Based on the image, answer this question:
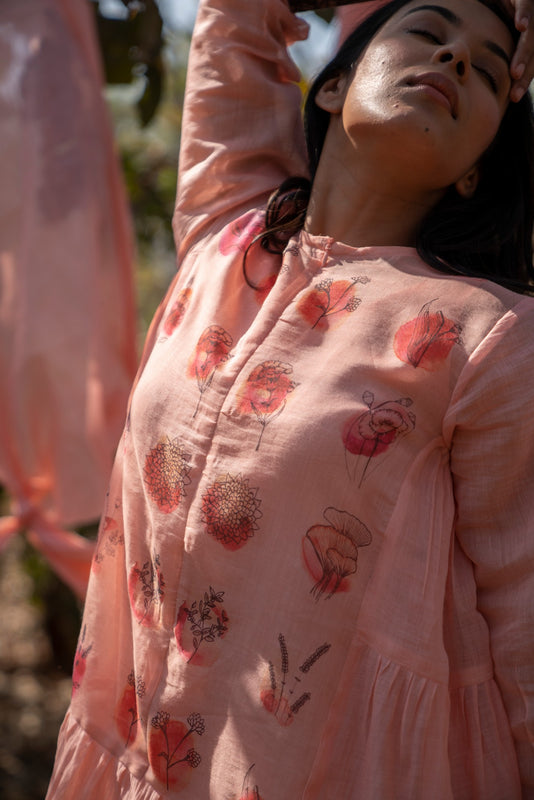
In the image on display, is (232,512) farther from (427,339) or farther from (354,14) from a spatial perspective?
(354,14)

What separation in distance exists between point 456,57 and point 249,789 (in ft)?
2.91

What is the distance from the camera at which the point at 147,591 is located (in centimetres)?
109

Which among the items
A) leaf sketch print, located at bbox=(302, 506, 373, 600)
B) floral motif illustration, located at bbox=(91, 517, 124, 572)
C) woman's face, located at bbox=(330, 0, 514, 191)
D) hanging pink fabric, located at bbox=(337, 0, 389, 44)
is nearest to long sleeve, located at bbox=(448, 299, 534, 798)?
leaf sketch print, located at bbox=(302, 506, 373, 600)

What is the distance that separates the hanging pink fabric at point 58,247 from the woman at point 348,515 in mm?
884

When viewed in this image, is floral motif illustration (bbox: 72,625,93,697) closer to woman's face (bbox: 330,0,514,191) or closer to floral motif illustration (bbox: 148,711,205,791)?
floral motif illustration (bbox: 148,711,205,791)

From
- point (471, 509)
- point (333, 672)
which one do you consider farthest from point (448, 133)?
point (333, 672)

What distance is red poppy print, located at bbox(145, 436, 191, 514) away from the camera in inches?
41.7

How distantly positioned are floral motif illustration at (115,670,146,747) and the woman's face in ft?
2.38

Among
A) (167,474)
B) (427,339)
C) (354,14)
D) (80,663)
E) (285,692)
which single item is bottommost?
(80,663)

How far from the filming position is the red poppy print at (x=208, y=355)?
3.58 feet

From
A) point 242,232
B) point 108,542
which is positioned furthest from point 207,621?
point 242,232

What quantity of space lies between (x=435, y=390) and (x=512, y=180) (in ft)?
1.38

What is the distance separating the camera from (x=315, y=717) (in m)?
0.96

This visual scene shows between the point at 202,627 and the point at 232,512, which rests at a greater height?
the point at 232,512
